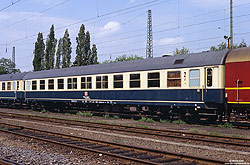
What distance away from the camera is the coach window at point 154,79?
17.1m

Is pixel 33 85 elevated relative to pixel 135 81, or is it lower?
lower

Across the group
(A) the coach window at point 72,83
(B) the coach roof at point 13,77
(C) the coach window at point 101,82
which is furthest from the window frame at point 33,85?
(C) the coach window at point 101,82

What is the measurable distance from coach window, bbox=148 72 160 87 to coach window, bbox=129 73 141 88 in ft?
2.79

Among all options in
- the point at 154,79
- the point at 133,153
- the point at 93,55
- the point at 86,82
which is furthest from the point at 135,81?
the point at 93,55

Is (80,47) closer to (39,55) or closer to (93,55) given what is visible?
(93,55)

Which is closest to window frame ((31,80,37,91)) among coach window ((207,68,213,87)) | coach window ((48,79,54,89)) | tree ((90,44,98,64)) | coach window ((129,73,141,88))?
coach window ((48,79,54,89))

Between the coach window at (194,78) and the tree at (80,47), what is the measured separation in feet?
A: 126

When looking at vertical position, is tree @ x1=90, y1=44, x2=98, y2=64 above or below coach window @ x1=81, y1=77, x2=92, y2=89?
above

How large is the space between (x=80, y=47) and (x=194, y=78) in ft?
133

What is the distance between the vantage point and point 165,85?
16734mm

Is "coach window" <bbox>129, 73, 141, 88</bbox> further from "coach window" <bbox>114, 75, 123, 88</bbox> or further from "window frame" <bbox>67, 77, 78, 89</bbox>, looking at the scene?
"window frame" <bbox>67, 77, 78, 89</bbox>

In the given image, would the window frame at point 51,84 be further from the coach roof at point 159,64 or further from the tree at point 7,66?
the tree at point 7,66

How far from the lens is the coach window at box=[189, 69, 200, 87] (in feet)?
50.5

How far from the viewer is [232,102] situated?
46.0 ft
